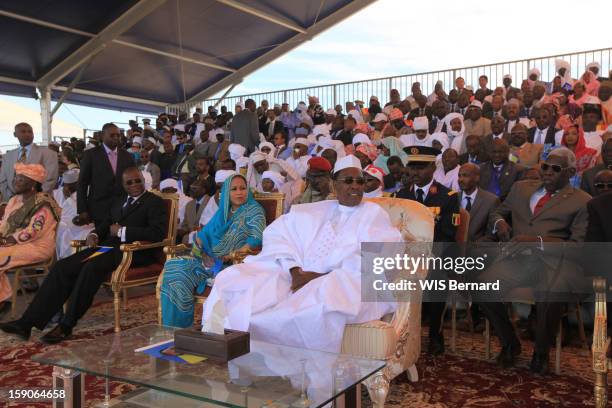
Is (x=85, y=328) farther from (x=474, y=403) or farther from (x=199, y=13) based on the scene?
(x=199, y=13)

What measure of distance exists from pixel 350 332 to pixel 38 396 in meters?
1.90

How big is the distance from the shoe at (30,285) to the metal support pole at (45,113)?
1202cm

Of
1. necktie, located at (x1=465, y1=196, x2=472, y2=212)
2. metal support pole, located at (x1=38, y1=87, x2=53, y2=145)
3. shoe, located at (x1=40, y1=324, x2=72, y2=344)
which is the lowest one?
shoe, located at (x1=40, y1=324, x2=72, y2=344)

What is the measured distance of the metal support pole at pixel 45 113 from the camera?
56.0ft

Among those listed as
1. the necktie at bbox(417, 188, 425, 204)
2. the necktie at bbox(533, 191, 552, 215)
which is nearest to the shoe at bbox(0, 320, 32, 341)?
the necktie at bbox(417, 188, 425, 204)

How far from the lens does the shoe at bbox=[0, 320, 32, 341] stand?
4.48 metres

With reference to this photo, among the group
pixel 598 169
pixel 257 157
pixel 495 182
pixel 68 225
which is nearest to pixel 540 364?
pixel 598 169

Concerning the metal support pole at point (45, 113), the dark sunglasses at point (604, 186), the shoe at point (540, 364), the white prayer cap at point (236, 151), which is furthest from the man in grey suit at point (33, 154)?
the metal support pole at point (45, 113)

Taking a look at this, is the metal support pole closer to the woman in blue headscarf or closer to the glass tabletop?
the woman in blue headscarf

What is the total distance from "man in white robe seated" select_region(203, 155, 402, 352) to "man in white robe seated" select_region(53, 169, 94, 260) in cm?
359

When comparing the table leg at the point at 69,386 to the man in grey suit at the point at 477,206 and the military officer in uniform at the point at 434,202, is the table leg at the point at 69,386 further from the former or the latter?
the man in grey suit at the point at 477,206

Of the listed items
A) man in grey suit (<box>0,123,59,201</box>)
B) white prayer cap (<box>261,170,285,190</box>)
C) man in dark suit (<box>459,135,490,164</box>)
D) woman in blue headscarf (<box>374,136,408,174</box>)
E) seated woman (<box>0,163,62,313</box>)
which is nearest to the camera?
seated woman (<box>0,163,62,313</box>)

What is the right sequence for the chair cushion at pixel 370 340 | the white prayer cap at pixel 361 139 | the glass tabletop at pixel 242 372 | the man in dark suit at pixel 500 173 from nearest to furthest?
the glass tabletop at pixel 242 372 < the chair cushion at pixel 370 340 < the man in dark suit at pixel 500 173 < the white prayer cap at pixel 361 139

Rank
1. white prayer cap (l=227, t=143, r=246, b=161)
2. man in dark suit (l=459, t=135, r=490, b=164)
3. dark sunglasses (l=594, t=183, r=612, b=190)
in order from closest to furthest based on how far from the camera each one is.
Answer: dark sunglasses (l=594, t=183, r=612, b=190) < man in dark suit (l=459, t=135, r=490, b=164) < white prayer cap (l=227, t=143, r=246, b=161)
